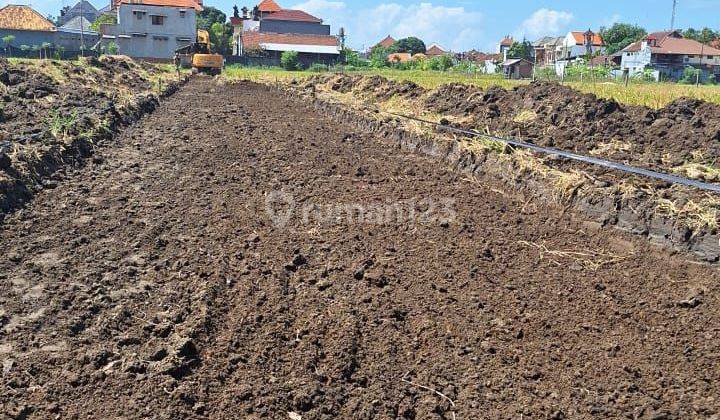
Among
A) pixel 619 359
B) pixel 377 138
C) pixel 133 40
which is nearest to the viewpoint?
pixel 619 359

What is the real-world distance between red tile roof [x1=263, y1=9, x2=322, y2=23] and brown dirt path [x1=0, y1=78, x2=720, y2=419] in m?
84.7

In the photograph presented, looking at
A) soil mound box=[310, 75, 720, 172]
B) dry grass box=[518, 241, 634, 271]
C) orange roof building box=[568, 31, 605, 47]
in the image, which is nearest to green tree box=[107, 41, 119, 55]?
soil mound box=[310, 75, 720, 172]

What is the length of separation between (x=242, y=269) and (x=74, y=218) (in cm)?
255

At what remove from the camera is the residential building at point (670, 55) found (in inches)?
2965

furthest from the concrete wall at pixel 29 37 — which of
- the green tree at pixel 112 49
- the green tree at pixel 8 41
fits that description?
the green tree at pixel 112 49

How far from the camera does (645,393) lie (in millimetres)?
3617

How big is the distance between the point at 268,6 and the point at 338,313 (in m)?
99.2

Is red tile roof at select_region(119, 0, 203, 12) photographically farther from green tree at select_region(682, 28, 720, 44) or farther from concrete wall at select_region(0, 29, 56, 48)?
green tree at select_region(682, 28, 720, 44)

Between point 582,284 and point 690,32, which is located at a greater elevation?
point 690,32

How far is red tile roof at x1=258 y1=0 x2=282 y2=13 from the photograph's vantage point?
319 ft

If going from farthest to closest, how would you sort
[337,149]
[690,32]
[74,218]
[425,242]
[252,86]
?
[690,32] < [252,86] < [337,149] < [74,218] < [425,242]

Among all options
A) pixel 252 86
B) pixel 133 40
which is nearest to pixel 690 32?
pixel 133 40

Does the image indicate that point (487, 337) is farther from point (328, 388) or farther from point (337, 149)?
point (337, 149)

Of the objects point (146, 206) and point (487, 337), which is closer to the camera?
point (487, 337)
